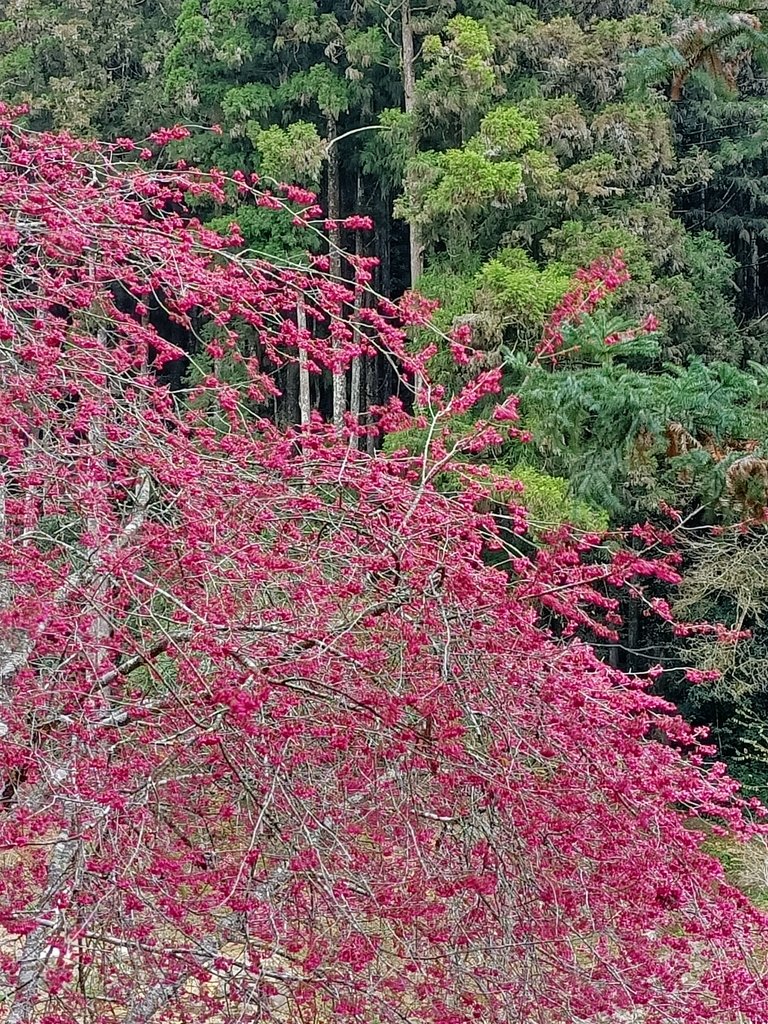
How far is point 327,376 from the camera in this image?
17781mm

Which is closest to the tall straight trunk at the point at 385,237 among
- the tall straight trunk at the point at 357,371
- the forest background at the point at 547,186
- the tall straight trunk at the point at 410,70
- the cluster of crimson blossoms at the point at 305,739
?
the forest background at the point at 547,186

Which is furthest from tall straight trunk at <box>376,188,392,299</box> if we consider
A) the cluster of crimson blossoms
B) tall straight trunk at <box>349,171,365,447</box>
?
the cluster of crimson blossoms

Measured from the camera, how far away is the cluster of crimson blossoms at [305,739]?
7.58ft

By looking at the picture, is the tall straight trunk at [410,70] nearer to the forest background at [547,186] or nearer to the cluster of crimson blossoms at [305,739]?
the forest background at [547,186]

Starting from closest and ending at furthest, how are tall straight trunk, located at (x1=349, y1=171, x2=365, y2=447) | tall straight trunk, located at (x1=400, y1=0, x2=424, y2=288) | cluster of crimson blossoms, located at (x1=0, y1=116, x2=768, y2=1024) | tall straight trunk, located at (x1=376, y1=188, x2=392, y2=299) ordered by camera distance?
cluster of crimson blossoms, located at (x1=0, y1=116, x2=768, y2=1024) < tall straight trunk, located at (x1=400, y1=0, x2=424, y2=288) < tall straight trunk, located at (x1=349, y1=171, x2=365, y2=447) < tall straight trunk, located at (x1=376, y1=188, x2=392, y2=299)

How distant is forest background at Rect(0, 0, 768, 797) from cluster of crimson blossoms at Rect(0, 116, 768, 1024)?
4591mm

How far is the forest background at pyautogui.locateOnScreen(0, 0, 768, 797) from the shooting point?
8.05 metres

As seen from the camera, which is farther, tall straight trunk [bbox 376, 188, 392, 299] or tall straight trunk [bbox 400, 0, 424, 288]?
tall straight trunk [bbox 376, 188, 392, 299]

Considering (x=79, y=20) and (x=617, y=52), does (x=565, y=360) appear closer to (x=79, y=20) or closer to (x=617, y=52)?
(x=617, y=52)

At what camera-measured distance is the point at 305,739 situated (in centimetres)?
266

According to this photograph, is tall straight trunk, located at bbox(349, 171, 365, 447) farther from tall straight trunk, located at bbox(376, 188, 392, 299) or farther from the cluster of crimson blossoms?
the cluster of crimson blossoms

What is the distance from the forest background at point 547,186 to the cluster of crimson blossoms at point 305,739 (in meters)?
4.59

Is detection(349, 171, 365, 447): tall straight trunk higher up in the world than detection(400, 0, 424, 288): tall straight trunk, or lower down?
lower down

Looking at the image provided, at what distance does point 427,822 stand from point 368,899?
0.50 meters
